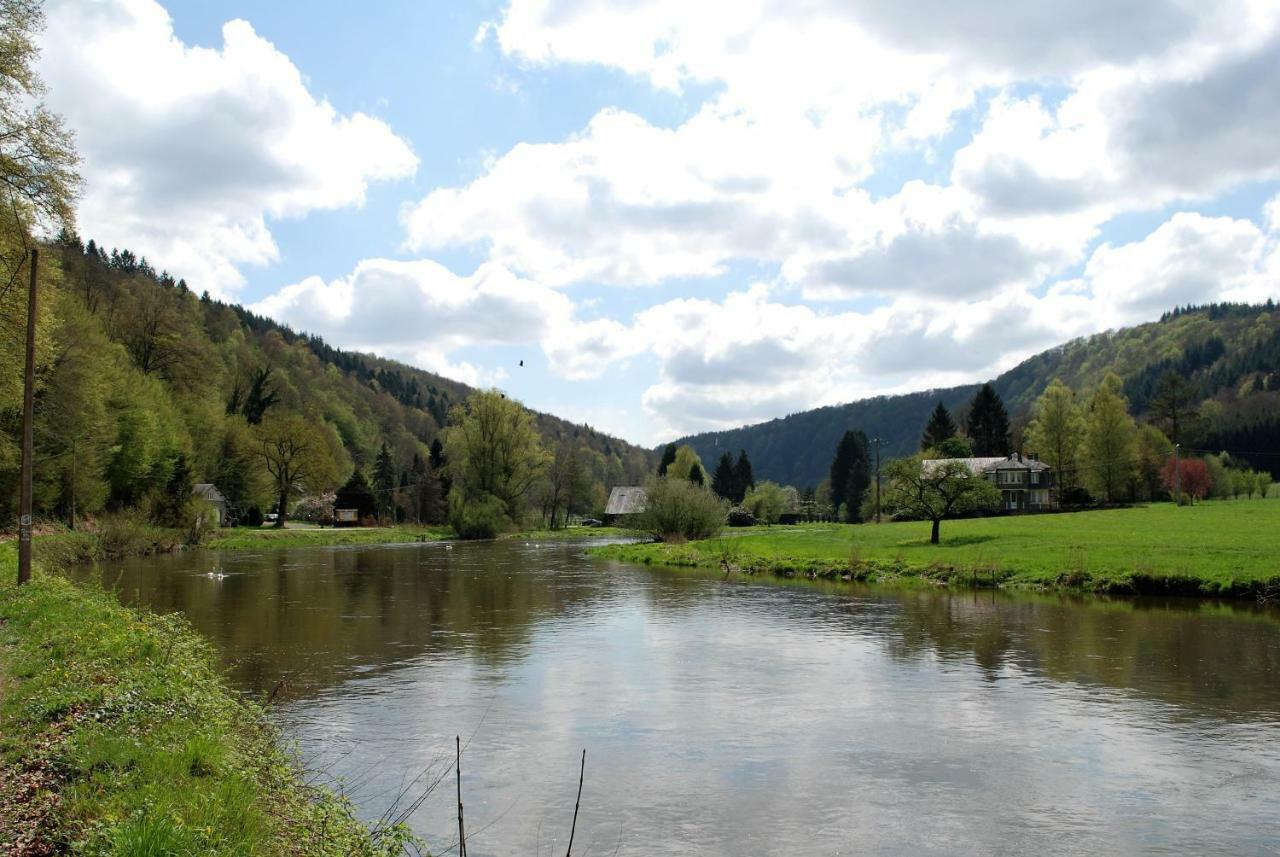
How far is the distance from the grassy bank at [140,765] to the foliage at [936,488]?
1608 inches

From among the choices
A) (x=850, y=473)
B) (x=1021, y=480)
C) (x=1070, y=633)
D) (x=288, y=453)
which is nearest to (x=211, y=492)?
(x=288, y=453)

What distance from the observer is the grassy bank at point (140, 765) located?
21.9 feet

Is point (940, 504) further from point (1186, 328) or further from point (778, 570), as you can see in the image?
point (1186, 328)

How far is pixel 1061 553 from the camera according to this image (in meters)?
37.8

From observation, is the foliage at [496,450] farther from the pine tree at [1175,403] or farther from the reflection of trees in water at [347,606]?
the pine tree at [1175,403]

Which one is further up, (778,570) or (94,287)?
(94,287)

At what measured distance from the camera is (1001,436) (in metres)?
111

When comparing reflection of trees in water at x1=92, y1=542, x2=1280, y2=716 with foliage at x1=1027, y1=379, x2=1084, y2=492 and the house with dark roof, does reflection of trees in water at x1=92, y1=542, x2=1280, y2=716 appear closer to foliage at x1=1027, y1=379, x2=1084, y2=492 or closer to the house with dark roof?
foliage at x1=1027, y1=379, x2=1084, y2=492

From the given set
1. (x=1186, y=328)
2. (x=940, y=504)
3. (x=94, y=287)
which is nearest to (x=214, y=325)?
(x=94, y=287)

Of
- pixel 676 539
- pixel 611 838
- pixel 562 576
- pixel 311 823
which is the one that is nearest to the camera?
pixel 311 823

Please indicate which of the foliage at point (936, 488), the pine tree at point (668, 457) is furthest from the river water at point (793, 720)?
the pine tree at point (668, 457)

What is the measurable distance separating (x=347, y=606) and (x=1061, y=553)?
28.6 m

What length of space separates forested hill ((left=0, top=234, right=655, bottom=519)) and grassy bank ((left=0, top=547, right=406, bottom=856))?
15.7 metres

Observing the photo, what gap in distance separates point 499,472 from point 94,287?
119 feet
